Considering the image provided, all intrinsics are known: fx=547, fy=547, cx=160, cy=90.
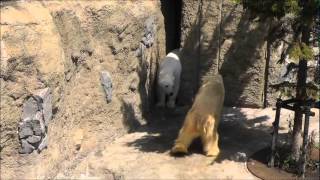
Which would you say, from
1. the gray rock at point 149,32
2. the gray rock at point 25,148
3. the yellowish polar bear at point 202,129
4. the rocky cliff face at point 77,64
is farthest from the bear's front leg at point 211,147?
the gray rock at point 25,148

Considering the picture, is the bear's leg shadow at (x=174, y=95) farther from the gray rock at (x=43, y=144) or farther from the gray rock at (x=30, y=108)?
the gray rock at (x=30, y=108)

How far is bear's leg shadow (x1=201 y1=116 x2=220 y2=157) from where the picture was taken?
8.24 meters

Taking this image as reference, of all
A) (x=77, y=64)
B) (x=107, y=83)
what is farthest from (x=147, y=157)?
(x=77, y=64)

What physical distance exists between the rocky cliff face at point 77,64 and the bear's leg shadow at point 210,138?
156 centimetres

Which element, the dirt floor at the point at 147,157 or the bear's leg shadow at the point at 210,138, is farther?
the bear's leg shadow at the point at 210,138

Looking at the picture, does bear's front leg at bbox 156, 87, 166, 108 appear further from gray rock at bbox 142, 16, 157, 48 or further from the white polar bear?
gray rock at bbox 142, 16, 157, 48

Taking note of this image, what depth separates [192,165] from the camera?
793 cm

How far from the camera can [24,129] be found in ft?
21.6

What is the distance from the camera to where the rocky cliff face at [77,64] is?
6426 mm

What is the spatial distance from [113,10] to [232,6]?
2731mm

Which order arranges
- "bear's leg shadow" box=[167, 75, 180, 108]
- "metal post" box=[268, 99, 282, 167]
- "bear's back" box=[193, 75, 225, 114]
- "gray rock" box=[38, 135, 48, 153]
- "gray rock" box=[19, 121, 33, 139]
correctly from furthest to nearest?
"bear's leg shadow" box=[167, 75, 180, 108] → "bear's back" box=[193, 75, 225, 114] → "metal post" box=[268, 99, 282, 167] → "gray rock" box=[38, 135, 48, 153] → "gray rock" box=[19, 121, 33, 139]

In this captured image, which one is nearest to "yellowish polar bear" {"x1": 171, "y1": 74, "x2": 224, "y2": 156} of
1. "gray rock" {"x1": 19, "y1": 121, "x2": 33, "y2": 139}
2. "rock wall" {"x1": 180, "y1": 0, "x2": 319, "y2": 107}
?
"rock wall" {"x1": 180, "y1": 0, "x2": 319, "y2": 107}

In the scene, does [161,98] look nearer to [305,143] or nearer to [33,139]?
[305,143]

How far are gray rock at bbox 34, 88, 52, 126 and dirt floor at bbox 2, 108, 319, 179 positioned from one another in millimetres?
476
